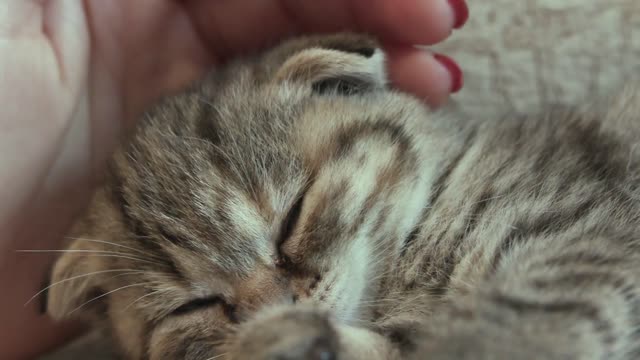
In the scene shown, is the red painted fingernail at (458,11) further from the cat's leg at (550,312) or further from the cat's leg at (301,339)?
the cat's leg at (301,339)

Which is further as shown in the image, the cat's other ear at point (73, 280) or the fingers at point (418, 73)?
the fingers at point (418, 73)

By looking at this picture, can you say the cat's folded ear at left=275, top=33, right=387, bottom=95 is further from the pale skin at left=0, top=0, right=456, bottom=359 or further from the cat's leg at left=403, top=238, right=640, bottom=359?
the cat's leg at left=403, top=238, right=640, bottom=359

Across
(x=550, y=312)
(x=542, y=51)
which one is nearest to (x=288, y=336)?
(x=550, y=312)

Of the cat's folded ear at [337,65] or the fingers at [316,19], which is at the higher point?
the fingers at [316,19]

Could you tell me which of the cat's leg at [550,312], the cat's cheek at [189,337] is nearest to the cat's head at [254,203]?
the cat's cheek at [189,337]

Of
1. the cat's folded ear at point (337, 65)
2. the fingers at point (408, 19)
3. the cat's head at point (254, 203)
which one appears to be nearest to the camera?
the cat's head at point (254, 203)

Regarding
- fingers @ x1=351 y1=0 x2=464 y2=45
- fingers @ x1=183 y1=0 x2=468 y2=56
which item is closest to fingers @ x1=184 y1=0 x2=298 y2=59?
fingers @ x1=183 y1=0 x2=468 y2=56

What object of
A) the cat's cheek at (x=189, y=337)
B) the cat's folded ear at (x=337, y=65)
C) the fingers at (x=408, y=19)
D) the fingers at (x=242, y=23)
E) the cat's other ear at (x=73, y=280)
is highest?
the fingers at (x=242, y=23)

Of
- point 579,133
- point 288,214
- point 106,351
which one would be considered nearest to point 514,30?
point 579,133

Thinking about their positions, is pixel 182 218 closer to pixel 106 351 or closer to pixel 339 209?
pixel 339 209
